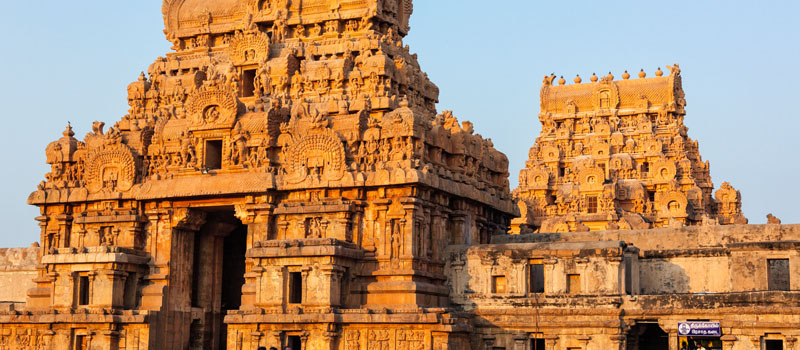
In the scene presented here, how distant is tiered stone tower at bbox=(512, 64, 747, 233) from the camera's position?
7119cm

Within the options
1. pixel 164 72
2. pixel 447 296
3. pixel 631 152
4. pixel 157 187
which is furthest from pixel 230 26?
pixel 631 152

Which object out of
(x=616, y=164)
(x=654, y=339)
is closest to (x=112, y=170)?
(x=654, y=339)

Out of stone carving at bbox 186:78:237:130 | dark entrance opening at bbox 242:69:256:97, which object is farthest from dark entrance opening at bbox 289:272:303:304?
dark entrance opening at bbox 242:69:256:97

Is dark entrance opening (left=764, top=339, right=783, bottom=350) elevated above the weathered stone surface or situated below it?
below

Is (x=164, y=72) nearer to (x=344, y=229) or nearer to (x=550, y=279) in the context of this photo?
(x=344, y=229)

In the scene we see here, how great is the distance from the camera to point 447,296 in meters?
40.8

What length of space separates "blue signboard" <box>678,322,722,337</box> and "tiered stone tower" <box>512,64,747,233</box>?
3187 centimetres

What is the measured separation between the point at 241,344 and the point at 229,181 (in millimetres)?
5517

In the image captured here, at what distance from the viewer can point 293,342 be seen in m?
39.2

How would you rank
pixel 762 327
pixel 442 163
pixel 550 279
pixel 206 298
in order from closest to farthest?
pixel 762 327 < pixel 550 279 < pixel 442 163 < pixel 206 298

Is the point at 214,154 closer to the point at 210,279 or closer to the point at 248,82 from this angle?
the point at 248,82

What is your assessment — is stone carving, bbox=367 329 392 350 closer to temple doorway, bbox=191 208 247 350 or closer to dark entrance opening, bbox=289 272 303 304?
dark entrance opening, bbox=289 272 303 304

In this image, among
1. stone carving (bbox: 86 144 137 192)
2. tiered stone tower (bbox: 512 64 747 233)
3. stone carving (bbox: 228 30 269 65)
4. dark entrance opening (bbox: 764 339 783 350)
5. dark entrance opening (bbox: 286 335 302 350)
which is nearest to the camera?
dark entrance opening (bbox: 764 339 783 350)

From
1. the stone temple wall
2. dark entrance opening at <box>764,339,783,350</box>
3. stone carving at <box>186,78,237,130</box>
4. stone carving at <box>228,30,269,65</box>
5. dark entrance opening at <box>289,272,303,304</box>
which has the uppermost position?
stone carving at <box>228,30,269,65</box>
